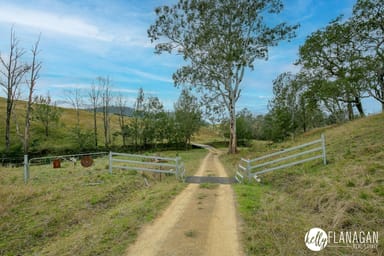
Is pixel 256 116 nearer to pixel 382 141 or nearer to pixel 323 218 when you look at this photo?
pixel 382 141

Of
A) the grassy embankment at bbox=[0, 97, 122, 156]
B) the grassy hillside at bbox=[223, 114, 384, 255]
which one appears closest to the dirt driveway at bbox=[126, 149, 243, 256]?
the grassy hillside at bbox=[223, 114, 384, 255]

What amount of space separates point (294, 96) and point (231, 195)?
31.6 meters

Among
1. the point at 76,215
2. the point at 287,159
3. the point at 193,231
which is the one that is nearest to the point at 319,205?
the point at 193,231

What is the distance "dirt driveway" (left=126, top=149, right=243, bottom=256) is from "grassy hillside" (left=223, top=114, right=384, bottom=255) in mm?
365

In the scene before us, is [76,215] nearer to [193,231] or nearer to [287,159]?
[193,231]

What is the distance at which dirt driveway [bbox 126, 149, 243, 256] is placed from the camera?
4230 mm

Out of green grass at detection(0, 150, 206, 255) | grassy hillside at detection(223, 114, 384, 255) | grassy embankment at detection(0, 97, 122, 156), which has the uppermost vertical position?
grassy embankment at detection(0, 97, 122, 156)

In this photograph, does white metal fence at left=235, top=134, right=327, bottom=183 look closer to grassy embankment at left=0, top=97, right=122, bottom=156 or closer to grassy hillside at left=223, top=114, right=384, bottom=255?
grassy hillside at left=223, top=114, right=384, bottom=255

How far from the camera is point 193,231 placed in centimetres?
502

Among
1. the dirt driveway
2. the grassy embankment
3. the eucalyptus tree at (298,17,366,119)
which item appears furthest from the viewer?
the grassy embankment

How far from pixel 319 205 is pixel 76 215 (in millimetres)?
6730

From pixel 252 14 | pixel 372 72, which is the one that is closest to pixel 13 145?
pixel 252 14

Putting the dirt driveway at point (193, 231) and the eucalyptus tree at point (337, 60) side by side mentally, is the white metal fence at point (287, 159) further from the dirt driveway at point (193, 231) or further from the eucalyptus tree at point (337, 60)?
the eucalyptus tree at point (337, 60)

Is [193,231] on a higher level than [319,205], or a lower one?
lower
